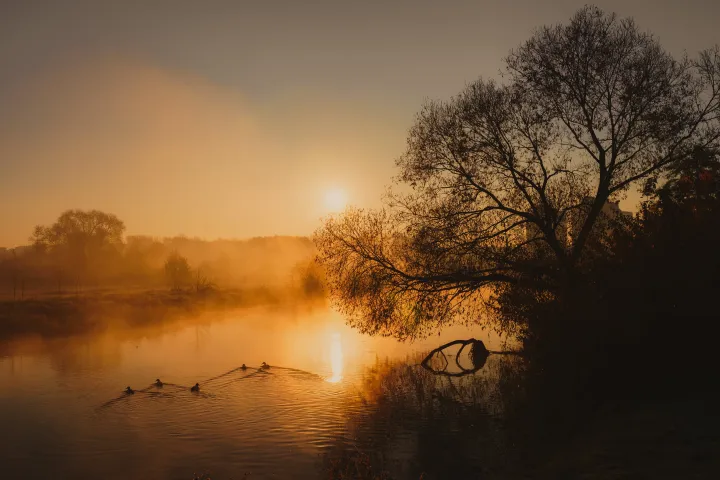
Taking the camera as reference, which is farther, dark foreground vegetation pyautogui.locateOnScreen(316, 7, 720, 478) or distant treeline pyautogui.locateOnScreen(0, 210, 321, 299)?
distant treeline pyautogui.locateOnScreen(0, 210, 321, 299)

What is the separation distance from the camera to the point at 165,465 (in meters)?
16.5

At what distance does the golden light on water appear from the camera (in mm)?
29345

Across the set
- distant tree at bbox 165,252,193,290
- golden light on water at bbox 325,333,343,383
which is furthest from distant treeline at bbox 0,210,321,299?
golden light on water at bbox 325,333,343,383

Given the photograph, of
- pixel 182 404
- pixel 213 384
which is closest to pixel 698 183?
pixel 182 404

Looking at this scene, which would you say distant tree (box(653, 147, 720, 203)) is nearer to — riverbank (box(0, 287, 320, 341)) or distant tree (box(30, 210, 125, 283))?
riverbank (box(0, 287, 320, 341))

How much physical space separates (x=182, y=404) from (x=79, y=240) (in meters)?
110

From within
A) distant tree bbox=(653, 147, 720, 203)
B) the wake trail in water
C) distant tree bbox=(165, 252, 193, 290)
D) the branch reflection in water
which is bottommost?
the wake trail in water

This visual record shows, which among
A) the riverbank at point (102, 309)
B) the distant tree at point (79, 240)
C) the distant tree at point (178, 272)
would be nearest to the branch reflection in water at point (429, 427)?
the riverbank at point (102, 309)

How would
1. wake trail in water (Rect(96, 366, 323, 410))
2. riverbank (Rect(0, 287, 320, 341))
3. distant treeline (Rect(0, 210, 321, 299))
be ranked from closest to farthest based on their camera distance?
wake trail in water (Rect(96, 366, 323, 410)) → riverbank (Rect(0, 287, 320, 341)) → distant treeline (Rect(0, 210, 321, 299))

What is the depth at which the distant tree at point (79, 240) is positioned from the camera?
4537 inches

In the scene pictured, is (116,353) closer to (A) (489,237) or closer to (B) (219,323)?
(B) (219,323)

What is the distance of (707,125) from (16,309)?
197ft

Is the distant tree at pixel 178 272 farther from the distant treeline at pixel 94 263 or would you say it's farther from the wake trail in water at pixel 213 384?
the wake trail in water at pixel 213 384

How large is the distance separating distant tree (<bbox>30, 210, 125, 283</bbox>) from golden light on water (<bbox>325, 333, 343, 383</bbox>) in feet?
283
